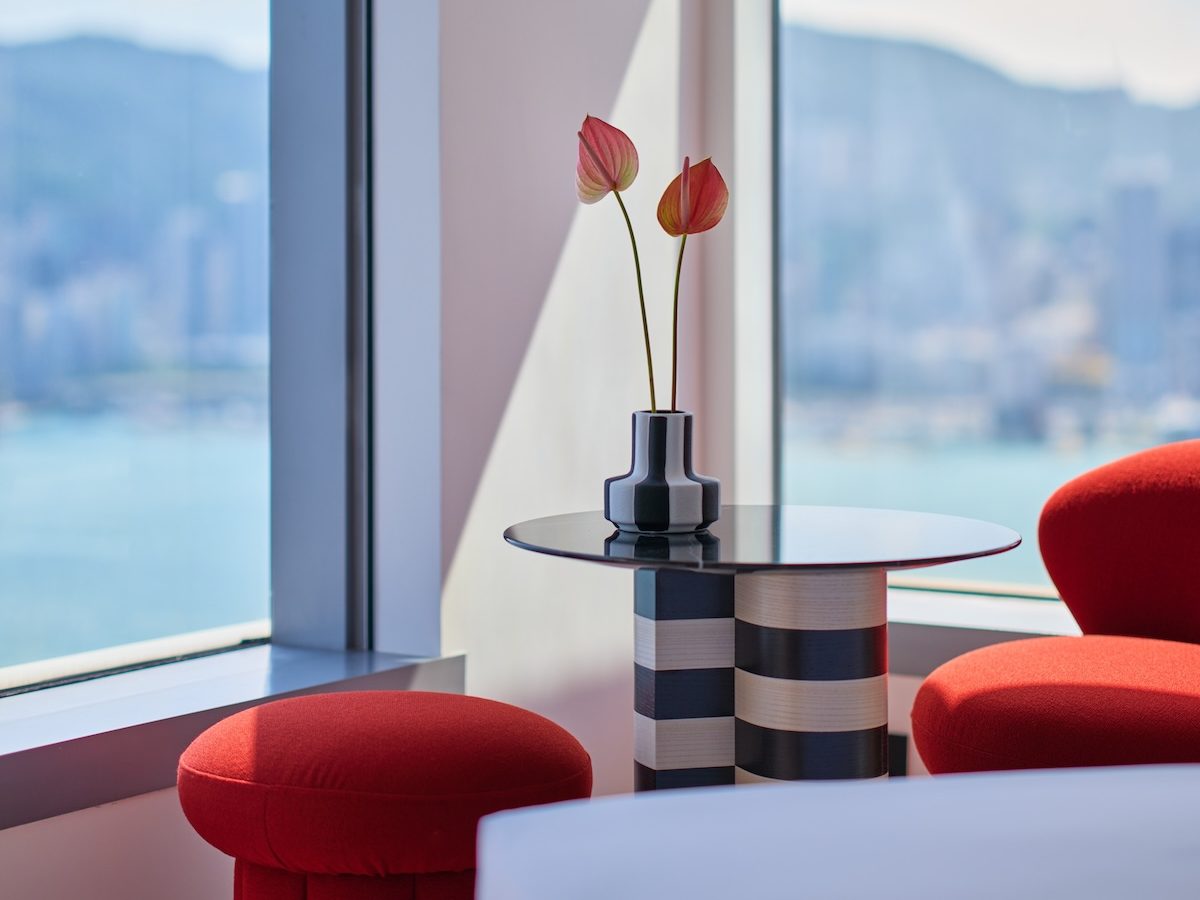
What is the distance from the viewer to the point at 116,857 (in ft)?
6.43

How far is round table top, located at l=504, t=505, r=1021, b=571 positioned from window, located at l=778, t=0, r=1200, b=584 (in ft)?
4.18

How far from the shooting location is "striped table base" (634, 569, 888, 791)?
1712 mm

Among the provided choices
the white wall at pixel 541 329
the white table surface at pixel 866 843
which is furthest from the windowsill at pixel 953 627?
the white table surface at pixel 866 843

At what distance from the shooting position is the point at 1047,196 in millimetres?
3213

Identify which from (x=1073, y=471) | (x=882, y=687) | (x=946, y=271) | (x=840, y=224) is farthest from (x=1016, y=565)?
(x=882, y=687)

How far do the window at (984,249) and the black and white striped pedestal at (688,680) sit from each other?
5.14ft

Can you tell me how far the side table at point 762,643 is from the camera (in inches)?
66.6

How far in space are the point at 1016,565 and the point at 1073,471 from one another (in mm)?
270

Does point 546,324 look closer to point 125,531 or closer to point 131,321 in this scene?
point 131,321

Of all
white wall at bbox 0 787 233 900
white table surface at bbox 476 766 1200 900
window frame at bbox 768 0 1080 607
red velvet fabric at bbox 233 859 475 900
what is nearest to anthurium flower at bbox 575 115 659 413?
red velvet fabric at bbox 233 859 475 900

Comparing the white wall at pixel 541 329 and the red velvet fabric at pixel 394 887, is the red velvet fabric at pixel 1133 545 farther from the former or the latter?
the red velvet fabric at pixel 394 887

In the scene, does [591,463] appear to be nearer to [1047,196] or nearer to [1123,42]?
[1047,196]

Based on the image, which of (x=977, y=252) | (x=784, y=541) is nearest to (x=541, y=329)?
(x=784, y=541)

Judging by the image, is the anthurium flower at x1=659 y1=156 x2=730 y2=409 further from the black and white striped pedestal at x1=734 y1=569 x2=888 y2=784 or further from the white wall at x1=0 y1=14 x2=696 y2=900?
the white wall at x1=0 y1=14 x2=696 y2=900
